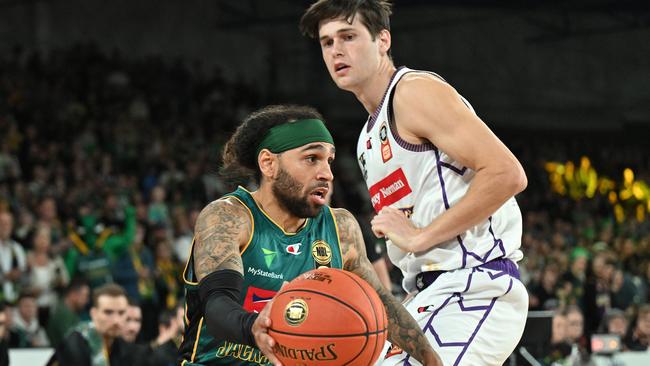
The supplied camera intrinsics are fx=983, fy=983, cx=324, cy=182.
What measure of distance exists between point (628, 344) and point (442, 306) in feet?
23.6

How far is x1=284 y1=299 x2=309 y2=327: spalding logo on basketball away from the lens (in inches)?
126

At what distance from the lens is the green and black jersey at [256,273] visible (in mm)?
3957

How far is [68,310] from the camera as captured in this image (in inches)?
371

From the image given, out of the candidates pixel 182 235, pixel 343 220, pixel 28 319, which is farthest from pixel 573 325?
pixel 343 220

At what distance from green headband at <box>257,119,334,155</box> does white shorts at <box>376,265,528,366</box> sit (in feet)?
2.48

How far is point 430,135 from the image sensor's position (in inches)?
145

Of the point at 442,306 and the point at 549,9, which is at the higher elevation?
the point at 442,306

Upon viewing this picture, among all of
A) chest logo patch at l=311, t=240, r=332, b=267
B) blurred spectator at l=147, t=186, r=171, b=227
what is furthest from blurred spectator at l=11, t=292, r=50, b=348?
chest logo patch at l=311, t=240, r=332, b=267

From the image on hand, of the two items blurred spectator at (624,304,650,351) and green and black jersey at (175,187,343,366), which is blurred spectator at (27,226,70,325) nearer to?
blurred spectator at (624,304,650,351)

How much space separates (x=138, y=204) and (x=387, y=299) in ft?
28.6

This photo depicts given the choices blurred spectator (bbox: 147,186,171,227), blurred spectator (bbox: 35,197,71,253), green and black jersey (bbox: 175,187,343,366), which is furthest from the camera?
blurred spectator (bbox: 147,186,171,227)

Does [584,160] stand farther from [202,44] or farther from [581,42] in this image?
[202,44]

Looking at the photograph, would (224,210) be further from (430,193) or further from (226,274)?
(430,193)

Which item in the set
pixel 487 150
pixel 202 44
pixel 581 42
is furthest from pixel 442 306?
pixel 581 42
